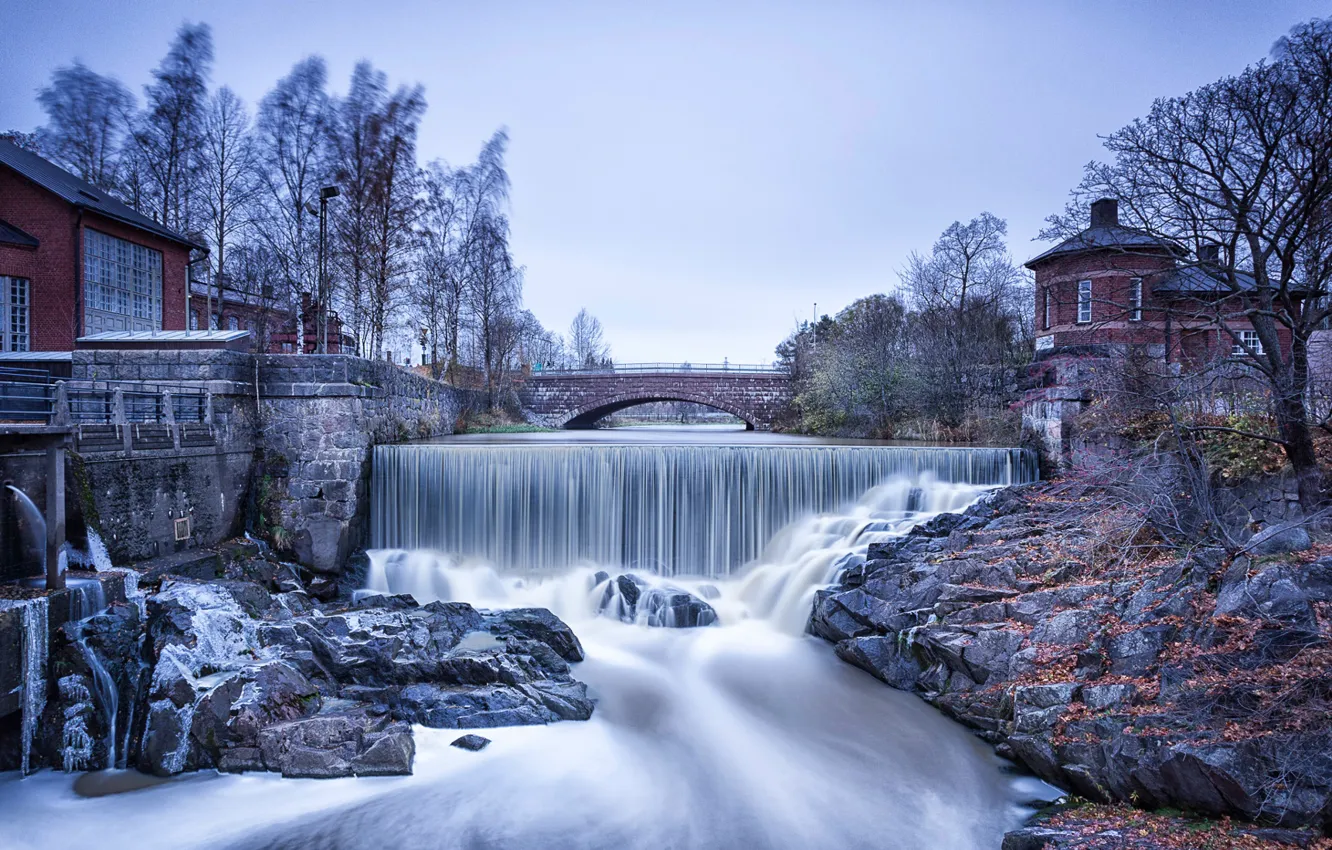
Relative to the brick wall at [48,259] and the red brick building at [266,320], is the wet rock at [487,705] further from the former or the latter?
the brick wall at [48,259]

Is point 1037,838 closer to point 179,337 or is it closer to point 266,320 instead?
point 179,337

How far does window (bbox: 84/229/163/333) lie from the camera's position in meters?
20.3

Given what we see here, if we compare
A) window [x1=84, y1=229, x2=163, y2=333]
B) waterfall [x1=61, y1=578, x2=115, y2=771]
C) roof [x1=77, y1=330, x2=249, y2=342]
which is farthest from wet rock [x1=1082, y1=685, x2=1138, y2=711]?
window [x1=84, y1=229, x2=163, y2=333]

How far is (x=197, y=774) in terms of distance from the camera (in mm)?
7609

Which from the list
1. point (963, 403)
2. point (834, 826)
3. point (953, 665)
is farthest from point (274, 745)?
point (963, 403)

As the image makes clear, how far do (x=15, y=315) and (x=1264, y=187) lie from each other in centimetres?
2885

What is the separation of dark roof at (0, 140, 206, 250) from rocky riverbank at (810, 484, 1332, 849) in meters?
22.9

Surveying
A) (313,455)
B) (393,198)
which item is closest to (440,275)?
(393,198)

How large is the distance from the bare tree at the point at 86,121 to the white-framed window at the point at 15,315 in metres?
7.87

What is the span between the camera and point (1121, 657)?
24.4ft

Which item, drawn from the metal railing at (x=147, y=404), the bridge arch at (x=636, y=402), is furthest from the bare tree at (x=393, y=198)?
the bridge arch at (x=636, y=402)

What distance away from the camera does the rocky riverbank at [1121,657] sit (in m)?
5.62

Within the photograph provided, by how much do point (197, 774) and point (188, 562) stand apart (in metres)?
4.09

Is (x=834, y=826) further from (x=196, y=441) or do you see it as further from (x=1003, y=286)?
(x=1003, y=286)
